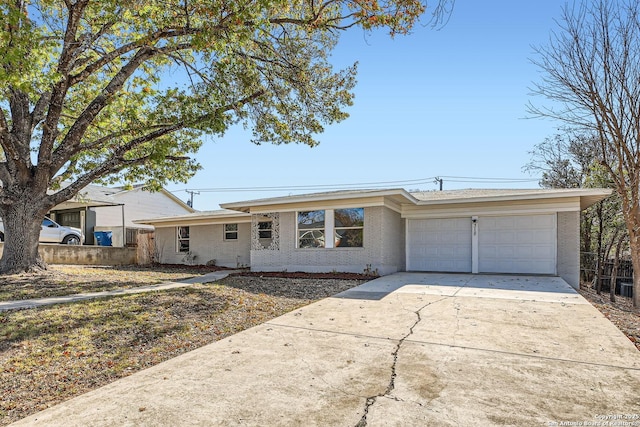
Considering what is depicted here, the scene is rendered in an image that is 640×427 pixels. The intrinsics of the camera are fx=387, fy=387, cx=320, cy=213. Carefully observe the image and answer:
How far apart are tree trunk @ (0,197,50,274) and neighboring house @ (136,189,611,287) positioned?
19.8 ft

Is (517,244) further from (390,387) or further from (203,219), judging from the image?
(203,219)

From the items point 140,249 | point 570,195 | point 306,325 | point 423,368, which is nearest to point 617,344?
point 423,368

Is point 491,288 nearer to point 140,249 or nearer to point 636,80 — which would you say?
point 636,80

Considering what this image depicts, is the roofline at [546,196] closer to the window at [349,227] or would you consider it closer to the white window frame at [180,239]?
the window at [349,227]

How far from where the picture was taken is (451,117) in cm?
1243

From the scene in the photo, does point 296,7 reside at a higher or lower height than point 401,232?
higher

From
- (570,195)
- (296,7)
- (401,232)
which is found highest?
(296,7)

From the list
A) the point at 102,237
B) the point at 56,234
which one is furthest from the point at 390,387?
the point at 102,237

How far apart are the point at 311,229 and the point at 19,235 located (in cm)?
822

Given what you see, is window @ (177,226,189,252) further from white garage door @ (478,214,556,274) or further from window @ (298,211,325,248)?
white garage door @ (478,214,556,274)

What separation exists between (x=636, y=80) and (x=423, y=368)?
7909mm

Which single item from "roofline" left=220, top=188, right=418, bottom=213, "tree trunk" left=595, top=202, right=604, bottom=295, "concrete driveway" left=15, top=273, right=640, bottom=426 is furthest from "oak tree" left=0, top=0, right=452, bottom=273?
"tree trunk" left=595, top=202, right=604, bottom=295

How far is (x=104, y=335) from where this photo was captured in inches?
207

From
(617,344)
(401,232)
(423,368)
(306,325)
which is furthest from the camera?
(401,232)
